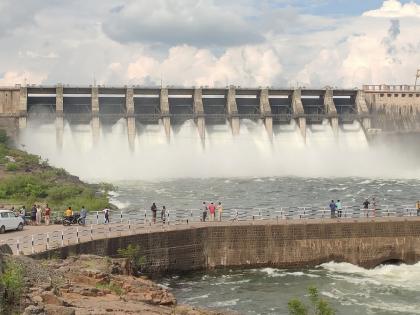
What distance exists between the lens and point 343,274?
30.7 m

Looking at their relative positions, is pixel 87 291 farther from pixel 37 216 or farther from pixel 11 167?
pixel 11 167

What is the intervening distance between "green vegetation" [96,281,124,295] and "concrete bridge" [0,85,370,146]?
6500 centimetres

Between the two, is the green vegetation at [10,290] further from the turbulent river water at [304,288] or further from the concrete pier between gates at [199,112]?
the concrete pier between gates at [199,112]

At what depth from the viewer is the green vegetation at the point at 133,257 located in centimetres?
2841

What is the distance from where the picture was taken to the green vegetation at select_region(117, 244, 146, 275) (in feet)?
93.2

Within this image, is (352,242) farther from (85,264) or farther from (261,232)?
(85,264)

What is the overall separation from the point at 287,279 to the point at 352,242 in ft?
15.6

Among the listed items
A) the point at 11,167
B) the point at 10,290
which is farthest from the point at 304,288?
the point at 11,167

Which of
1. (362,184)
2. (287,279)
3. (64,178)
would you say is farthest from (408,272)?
(362,184)

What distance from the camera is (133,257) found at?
29.0m

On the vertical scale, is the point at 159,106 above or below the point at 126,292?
above

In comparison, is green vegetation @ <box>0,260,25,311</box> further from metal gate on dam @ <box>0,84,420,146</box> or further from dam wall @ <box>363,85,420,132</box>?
dam wall @ <box>363,85,420,132</box>

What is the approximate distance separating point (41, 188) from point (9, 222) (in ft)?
69.3

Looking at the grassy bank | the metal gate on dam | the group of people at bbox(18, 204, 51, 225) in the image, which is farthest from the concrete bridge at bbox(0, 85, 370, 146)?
the group of people at bbox(18, 204, 51, 225)
